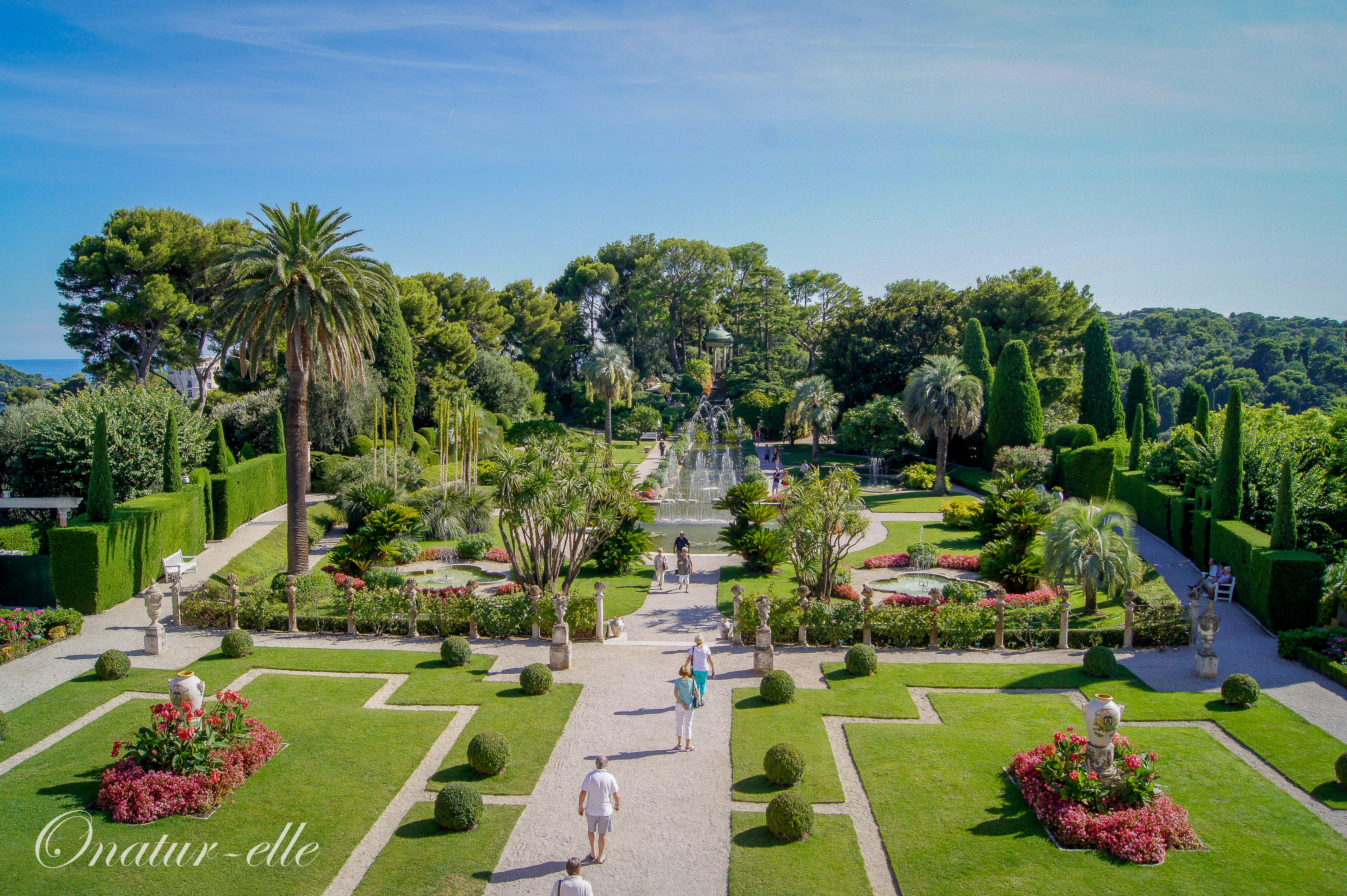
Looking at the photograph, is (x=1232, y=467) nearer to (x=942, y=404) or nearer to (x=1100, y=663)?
(x=1100, y=663)

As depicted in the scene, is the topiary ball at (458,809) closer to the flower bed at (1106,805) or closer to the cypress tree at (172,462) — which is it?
the flower bed at (1106,805)

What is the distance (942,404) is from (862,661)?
2710cm

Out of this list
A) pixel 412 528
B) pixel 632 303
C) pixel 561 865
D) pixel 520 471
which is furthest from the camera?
pixel 632 303

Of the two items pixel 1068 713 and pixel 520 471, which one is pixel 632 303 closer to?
pixel 520 471

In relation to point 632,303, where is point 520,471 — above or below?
below

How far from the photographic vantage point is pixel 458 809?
12.2m

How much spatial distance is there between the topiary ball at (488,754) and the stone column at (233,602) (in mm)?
11108

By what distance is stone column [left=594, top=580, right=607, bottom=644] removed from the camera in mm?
20688

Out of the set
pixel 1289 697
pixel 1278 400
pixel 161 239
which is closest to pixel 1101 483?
pixel 1289 697

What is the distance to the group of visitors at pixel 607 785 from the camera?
358 inches

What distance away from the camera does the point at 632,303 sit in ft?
273

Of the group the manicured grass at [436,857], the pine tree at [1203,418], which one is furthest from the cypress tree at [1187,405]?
the manicured grass at [436,857]

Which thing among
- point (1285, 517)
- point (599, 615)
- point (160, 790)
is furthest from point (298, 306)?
point (1285, 517)

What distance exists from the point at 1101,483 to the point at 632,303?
52658 millimetres
